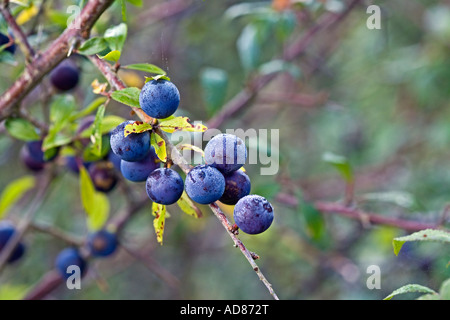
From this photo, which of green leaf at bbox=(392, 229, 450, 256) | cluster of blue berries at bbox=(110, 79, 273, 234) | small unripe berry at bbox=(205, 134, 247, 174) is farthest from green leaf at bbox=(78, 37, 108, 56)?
green leaf at bbox=(392, 229, 450, 256)

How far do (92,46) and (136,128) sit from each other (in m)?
0.28

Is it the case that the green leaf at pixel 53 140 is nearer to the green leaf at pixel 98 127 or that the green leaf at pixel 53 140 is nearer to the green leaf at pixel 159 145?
the green leaf at pixel 98 127

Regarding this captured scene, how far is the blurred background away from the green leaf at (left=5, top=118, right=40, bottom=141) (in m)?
0.55

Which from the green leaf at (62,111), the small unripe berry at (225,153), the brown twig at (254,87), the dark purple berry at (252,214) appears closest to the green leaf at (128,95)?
the small unripe berry at (225,153)

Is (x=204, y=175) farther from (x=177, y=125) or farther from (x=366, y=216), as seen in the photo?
(x=366, y=216)

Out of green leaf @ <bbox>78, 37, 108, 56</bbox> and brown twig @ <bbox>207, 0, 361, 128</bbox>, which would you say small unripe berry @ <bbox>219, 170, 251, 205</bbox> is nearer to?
green leaf @ <bbox>78, 37, 108, 56</bbox>

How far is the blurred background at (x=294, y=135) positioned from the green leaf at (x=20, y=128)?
1.79 ft

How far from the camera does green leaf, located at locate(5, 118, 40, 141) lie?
3.52 feet

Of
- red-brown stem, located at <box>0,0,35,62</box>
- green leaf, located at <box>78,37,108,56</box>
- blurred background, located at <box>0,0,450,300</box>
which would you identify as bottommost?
blurred background, located at <box>0,0,450,300</box>

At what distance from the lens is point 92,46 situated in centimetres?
92

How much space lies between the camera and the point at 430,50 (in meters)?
2.50

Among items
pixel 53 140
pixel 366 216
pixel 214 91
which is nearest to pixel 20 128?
pixel 53 140

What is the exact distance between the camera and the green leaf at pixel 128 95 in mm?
787
